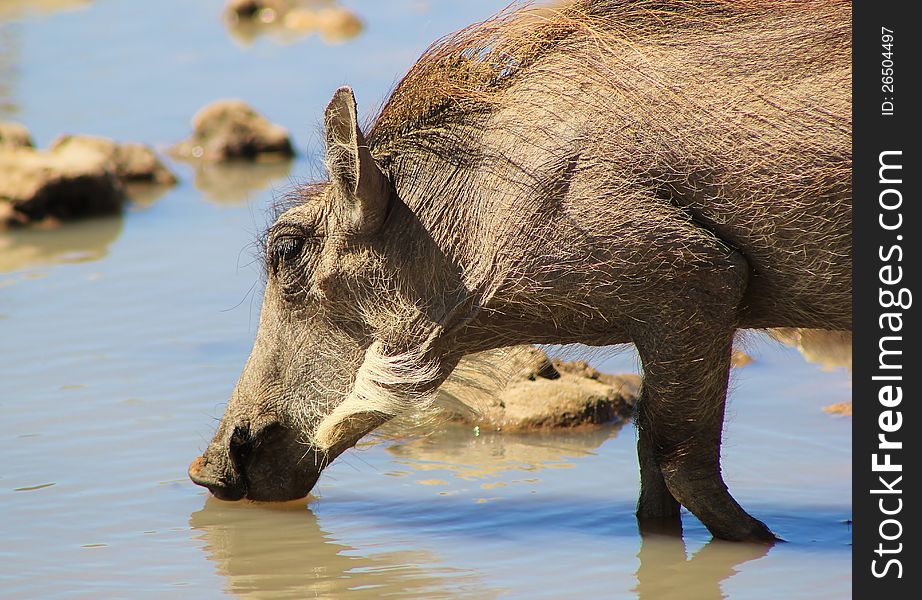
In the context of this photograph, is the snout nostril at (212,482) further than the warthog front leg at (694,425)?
Yes

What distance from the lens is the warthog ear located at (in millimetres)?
4863

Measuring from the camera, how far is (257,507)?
5609 mm

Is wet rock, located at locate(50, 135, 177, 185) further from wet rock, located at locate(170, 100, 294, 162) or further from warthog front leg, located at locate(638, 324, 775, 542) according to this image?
warthog front leg, located at locate(638, 324, 775, 542)

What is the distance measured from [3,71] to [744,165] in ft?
39.8

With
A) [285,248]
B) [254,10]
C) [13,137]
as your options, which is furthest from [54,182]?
[254,10]

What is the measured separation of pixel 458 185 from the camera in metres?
5.04

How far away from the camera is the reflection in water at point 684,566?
4.76 meters

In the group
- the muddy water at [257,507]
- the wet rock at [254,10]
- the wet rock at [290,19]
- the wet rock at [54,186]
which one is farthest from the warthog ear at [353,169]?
the wet rock at [254,10]

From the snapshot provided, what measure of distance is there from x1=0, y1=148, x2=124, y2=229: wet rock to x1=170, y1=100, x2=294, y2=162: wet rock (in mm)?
1591

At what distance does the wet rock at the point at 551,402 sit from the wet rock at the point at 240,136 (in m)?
5.64

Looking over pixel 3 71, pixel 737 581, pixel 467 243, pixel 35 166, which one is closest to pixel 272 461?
pixel 467 243

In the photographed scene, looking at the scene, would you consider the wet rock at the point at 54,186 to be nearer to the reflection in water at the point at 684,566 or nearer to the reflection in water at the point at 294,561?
the reflection in water at the point at 294,561

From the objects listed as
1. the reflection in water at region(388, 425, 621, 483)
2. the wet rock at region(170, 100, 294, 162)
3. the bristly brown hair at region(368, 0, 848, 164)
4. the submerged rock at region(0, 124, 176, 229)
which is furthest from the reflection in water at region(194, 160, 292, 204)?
the bristly brown hair at region(368, 0, 848, 164)

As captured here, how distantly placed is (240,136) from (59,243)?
2.61m
